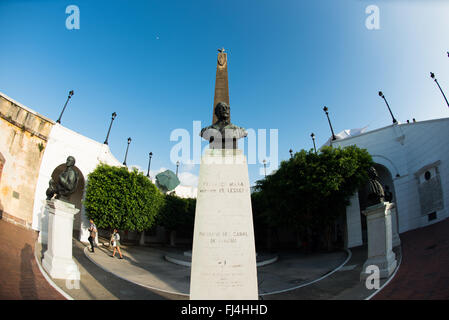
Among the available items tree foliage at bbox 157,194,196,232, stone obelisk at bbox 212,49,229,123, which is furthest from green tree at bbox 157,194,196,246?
stone obelisk at bbox 212,49,229,123

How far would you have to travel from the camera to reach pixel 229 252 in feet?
15.1

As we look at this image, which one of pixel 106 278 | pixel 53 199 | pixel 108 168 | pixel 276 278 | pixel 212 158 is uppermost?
pixel 108 168

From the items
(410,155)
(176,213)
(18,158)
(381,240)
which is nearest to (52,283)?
(381,240)

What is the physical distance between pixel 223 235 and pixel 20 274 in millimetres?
8477

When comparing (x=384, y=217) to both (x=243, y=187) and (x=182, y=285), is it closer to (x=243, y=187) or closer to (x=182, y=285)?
(x=243, y=187)

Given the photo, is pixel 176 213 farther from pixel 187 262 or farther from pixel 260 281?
pixel 260 281

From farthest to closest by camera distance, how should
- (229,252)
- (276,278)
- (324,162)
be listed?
(324,162)
(276,278)
(229,252)

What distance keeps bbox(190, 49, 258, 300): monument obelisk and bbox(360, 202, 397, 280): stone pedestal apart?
8054mm

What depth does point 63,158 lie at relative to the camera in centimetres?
2023

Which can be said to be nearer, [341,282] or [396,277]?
[396,277]

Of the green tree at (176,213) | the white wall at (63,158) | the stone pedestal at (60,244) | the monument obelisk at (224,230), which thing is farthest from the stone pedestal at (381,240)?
the green tree at (176,213)

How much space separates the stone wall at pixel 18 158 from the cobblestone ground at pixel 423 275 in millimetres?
22955

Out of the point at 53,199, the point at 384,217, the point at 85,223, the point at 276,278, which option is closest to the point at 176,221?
the point at 85,223

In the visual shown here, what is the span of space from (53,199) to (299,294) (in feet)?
36.3
